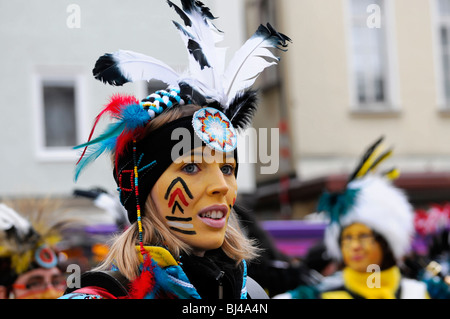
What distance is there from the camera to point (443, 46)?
11.0 metres

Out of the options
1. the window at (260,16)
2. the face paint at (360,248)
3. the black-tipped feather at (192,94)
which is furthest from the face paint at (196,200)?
the window at (260,16)

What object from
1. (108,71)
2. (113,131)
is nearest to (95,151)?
(113,131)

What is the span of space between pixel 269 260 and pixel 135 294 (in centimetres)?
312

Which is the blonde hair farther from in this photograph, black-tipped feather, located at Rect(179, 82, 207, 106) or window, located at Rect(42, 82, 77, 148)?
window, located at Rect(42, 82, 77, 148)

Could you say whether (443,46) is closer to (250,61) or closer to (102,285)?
(250,61)

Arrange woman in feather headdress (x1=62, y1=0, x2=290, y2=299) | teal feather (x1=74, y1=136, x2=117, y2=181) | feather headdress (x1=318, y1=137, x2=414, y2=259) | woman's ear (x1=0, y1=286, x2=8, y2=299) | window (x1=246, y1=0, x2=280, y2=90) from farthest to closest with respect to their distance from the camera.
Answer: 1. window (x1=246, y1=0, x2=280, y2=90)
2. feather headdress (x1=318, y1=137, x2=414, y2=259)
3. woman's ear (x1=0, y1=286, x2=8, y2=299)
4. teal feather (x1=74, y1=136, x2=117, y2=181)
5. woman in feather headdress (x1=62, y1=0, x2=290, y2=299)

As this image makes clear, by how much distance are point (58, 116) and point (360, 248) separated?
22.9 ft

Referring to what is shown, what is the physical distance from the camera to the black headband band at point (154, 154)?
6.43 ft

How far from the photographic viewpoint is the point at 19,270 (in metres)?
3.79

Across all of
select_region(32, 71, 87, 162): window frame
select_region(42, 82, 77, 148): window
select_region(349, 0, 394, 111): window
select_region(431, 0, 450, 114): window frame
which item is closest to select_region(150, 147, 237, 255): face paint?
select_region(32, 71, 87, 162): window frame

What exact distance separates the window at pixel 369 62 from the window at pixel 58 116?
4.03 metres

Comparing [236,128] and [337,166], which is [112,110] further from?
[337,166]

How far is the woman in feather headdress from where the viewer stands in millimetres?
1899

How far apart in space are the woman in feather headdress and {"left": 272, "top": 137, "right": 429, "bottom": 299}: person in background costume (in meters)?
2.09
